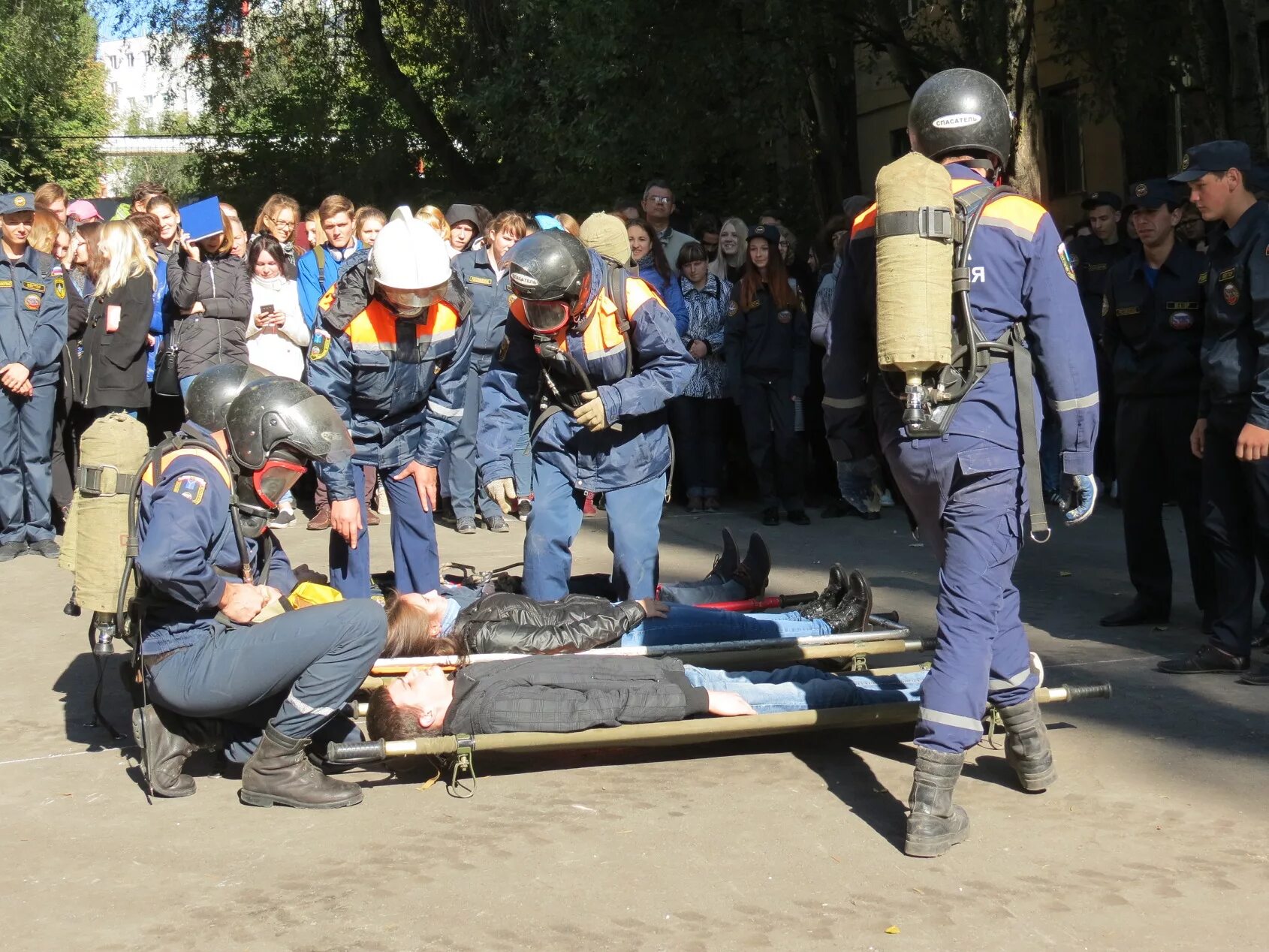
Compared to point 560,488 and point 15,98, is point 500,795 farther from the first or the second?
point 15,98

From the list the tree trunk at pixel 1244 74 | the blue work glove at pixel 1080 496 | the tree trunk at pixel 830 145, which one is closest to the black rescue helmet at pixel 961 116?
the blue work glove at pixel 1080 496

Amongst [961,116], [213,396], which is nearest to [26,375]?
[213,396]

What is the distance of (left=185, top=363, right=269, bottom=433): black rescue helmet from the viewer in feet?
16.4

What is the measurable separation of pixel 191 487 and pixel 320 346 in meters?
2.07

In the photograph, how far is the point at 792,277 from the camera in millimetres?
10898

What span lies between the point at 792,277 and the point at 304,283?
360cm

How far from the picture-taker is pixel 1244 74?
39.1ft

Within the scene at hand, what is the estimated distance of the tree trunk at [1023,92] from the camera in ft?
40.4

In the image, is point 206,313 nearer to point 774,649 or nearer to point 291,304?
point 291,304

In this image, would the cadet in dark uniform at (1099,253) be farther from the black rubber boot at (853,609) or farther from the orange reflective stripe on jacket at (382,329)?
the orange reflective stripe on jacket at (382,329)

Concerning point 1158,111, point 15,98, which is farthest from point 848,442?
point 15,98

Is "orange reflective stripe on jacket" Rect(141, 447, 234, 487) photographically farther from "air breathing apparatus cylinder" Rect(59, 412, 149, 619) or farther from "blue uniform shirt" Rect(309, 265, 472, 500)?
"blue uniform shirt" Rect(309, 265, 472, 500)

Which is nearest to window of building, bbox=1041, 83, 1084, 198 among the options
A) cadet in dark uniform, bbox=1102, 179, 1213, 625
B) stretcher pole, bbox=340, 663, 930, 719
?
cadet in dark uniform, bbox=1102, 179, 1213, 625

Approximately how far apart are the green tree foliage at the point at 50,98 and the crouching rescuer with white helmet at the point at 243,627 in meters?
22.2
